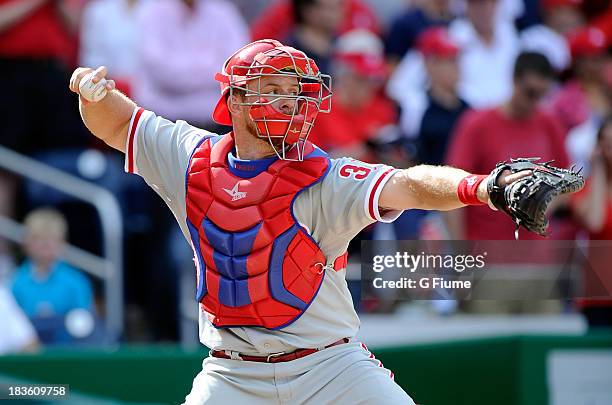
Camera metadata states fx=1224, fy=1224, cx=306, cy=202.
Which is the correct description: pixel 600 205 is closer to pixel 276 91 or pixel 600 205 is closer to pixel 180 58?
pixel 180 58

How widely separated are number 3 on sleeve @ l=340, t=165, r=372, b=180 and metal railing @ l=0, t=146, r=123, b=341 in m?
4.11

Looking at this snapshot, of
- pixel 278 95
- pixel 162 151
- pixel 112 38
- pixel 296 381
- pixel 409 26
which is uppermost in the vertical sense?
pixel 409 26

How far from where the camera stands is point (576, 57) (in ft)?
33.9

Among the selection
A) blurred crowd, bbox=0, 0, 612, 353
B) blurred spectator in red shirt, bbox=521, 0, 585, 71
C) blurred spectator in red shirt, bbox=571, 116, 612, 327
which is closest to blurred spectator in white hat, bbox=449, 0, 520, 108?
blurred crowd, bbox=0, 0, 612, 353

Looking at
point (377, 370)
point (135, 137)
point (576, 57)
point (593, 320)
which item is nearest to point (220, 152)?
point (135, 137)

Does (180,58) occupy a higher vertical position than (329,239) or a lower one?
higher

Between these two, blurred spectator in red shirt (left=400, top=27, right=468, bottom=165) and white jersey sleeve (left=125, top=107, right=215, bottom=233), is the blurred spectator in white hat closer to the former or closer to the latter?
blurred spectator in red shirt (left=400, top=27, right=468, bottom=165)

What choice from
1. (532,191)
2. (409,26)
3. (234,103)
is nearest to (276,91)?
(234,103)

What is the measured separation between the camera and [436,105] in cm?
926

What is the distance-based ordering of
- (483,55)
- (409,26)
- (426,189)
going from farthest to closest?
(409,26), (483,55), (426,189)

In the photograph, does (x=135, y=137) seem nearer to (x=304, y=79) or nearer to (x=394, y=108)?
(x=304, y=79)

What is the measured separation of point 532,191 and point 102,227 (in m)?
5.42

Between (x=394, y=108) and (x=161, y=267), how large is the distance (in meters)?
2.21

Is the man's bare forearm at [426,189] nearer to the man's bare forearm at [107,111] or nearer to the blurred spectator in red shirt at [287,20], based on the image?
the man's bare forearm at [107,111]
